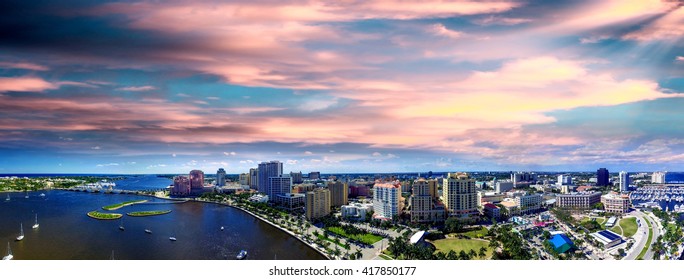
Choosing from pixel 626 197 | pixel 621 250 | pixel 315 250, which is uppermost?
pixel 626 197

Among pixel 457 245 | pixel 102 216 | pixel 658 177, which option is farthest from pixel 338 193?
pixel 658 177

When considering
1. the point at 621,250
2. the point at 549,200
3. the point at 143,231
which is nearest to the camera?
the point at 621,250

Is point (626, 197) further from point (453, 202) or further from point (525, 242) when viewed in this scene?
point (453, 202)

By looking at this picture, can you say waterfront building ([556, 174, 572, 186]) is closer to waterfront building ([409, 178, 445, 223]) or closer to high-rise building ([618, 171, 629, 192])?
high-rise building ([618, 171, 629, 192])

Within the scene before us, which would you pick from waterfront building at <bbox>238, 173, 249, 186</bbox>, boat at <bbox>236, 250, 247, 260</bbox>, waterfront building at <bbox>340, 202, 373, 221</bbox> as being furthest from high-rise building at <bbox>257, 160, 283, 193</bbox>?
boat at <bbox>236, 250, 247, 260</bbox>

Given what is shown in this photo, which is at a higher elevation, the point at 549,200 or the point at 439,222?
the point at 549,200
